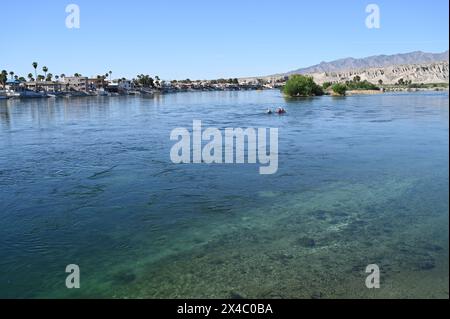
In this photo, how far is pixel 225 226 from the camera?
13789 millimetres

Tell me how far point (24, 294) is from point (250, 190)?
1016cm

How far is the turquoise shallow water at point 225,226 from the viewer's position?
10117 millimetres

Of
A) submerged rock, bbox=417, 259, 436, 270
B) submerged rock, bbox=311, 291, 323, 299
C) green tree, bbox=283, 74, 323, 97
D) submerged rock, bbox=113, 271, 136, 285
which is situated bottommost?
submerged rock, bbox=311, 291, 323, 299

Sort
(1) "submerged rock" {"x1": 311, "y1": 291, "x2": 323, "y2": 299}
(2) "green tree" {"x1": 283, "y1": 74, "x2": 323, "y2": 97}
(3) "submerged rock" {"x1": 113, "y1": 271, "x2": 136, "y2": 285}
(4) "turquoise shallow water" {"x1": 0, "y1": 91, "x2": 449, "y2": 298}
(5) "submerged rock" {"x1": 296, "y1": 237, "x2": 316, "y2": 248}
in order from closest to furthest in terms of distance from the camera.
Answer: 1. (1) "submerged rock" {"x1": 311, "y1": 291, "x2": 323, "y2": 299}
2. (4) "turquoise shallow water" {"x1": 0, "y1": 91, "x2": 449, "y2": 298}
3. (3) "submerged rock" {"x1": 113, "y1": 271, "x2": 136, "y2": 285}
4. (5) "submerged rock" {"x1": 296, "y1": 237, "x2": 316, "y2": 248}
5. (2) "green tree" {"x1": 283, "y1": 74, "x2": 323, "y2": 97}

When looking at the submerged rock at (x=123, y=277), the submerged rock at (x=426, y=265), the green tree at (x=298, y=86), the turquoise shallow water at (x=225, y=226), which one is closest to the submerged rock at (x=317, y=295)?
the turquoise shallow water at (x=225, y=226)

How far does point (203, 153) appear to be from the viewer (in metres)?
26.7

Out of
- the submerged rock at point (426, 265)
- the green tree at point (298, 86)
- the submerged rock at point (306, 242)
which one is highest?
the green tree at point (298, 86)

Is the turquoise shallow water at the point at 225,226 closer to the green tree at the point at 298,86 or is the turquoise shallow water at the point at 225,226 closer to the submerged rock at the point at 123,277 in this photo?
the submerged rock at the point at 123,277

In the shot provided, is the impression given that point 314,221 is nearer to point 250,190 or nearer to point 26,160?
point 250,190

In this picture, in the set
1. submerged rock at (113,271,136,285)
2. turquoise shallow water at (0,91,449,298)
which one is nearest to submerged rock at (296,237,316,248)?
turquoise shallow water at (0,91,449,298)

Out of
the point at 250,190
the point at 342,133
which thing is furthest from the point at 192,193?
the point at 342,133

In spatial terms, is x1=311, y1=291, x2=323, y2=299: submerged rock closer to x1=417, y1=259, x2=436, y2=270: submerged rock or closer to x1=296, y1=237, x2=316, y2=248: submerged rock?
x1=296, y1=237, x2=316, y2=248: submerged rock

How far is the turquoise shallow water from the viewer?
33.2 ft

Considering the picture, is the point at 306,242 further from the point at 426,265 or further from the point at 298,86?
the point at 298,86
